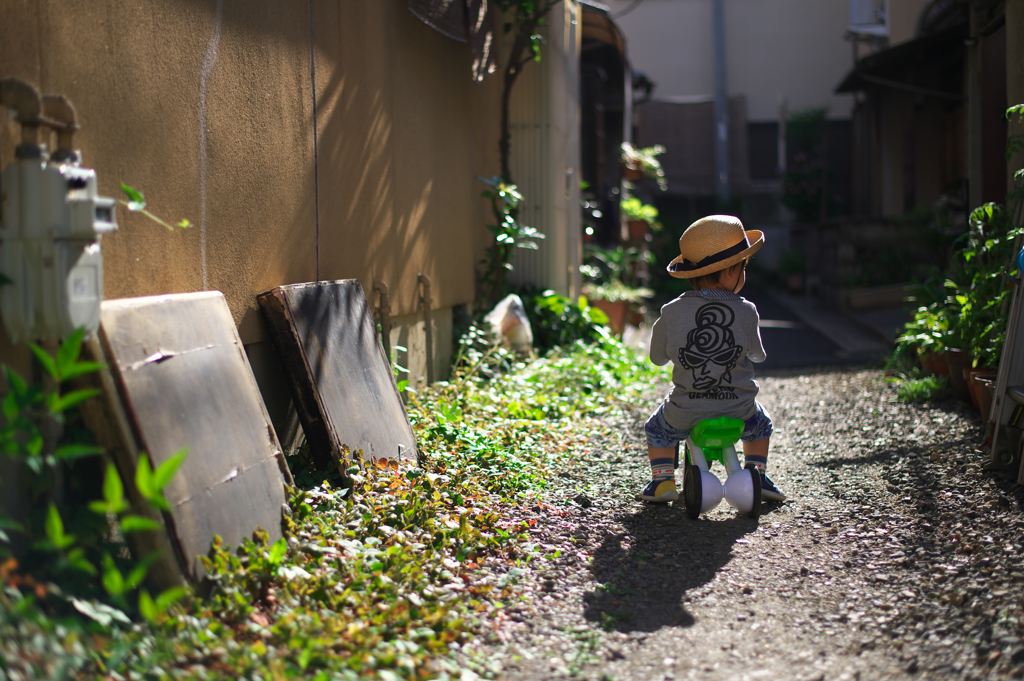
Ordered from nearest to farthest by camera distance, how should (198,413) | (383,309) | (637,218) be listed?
1. (198,413)
2. (383,309)
3. (637,218)

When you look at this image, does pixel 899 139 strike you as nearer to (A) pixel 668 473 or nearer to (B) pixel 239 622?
(A) pixel 668 473

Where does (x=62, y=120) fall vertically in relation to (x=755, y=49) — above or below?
below

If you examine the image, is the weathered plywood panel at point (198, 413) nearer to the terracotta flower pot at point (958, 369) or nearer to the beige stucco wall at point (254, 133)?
the beige stucco wall at point (254, 133)

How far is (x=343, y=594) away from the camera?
2238 mm

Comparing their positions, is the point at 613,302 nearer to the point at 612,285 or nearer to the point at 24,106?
the point at 612,285

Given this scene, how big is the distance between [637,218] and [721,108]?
8.88 metres

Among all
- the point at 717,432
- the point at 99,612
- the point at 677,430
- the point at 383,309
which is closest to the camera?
the point at 99,612

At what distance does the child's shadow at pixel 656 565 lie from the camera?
7.92 feet

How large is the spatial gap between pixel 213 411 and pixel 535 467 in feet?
5.69

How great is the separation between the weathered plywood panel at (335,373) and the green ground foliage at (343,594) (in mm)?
143

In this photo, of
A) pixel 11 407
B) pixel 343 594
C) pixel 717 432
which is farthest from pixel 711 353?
pixel 11 407

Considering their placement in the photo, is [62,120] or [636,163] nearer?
[62,120]

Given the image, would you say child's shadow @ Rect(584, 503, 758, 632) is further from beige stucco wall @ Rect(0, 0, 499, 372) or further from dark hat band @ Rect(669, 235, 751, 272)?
beige stucco wall @ Rect(0, 0, 499, 372)

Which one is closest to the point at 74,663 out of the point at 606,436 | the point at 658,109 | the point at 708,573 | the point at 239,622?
the point at 239,622
